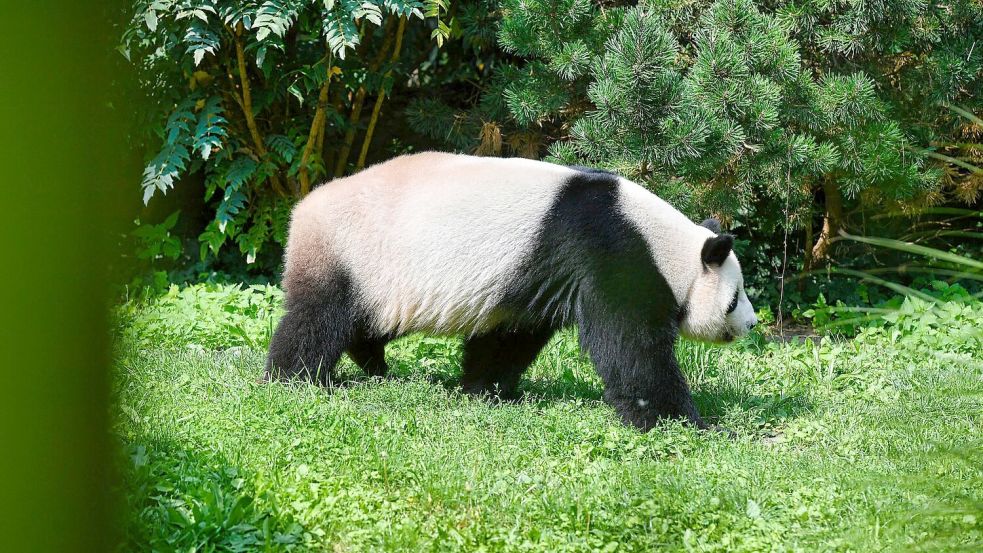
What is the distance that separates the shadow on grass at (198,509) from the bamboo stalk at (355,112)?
5.45 metres

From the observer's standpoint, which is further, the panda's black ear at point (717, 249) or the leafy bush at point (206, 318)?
the leafy bush at point (206, 318)

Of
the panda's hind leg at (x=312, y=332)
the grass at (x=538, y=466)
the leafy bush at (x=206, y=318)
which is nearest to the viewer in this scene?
the grass at (x=538, y=466)

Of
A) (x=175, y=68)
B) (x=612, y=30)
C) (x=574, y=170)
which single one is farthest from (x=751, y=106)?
(x=175, y=68)

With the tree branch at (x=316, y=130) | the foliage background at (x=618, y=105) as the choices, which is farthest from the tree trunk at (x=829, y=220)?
the tree branch at (x=316, y=130)

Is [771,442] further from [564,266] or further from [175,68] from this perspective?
[175,68]

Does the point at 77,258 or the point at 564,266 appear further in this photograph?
the point at 564,266

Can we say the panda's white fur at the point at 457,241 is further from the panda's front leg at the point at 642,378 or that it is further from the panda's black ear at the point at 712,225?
the panda's front leg at the point at 642,378

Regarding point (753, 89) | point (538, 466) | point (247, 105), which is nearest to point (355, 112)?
point (247, 105)

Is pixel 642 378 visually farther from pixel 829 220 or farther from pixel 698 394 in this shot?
pixel 829 220

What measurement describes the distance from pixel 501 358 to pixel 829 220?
4130 millimetres

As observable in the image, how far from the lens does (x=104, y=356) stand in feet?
2.88

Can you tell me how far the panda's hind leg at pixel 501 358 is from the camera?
19.1 feet

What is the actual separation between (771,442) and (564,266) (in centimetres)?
150

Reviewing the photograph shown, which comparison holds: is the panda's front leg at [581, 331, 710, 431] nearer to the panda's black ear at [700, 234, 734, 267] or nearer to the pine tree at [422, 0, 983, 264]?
the panda's black ear at [700, 234, 734, 267]
